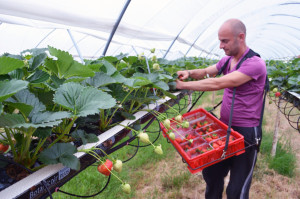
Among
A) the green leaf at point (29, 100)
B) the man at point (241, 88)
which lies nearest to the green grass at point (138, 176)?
the man at point (241, 88)

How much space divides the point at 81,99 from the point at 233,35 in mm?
1145

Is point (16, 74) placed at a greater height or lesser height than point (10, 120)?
greater

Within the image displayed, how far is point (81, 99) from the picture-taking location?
0.59 meters

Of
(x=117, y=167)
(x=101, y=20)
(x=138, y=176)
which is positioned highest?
(x=101, y=20)

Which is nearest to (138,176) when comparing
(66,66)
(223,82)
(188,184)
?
(188,184)

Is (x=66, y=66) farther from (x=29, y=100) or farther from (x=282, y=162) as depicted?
(x=282, y=162)

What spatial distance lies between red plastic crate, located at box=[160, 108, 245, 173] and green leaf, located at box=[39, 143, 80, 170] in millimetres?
559

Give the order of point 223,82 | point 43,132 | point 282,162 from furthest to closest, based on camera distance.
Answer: point 282,162 < point 223,82 < point 43,132

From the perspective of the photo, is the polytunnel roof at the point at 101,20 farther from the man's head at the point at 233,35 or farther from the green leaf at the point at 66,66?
the man's head at the point at 233,35

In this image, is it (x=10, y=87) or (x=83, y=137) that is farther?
(x=83, y=137)

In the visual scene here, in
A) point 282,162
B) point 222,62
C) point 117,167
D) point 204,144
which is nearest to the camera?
point 117,167

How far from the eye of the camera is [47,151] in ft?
2.03

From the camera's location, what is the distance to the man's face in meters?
1.34

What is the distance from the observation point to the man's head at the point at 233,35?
4.34 feet
